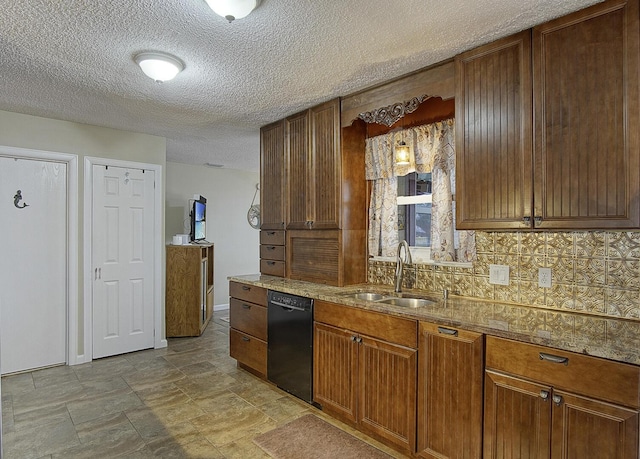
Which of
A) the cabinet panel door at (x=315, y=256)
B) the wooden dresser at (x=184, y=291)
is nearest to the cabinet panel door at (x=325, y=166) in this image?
the cabinet panel door at (x=315, y=256)

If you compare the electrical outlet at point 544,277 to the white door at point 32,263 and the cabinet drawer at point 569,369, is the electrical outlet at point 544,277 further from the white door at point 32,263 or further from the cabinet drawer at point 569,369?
the white door at point 32,263

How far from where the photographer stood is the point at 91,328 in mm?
3945

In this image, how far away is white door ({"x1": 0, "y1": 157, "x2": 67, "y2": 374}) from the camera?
357 cm

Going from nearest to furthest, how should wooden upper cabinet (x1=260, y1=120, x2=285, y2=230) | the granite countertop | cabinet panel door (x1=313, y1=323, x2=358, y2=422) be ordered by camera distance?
1. the granite countertop
2. cabinet panel door (x1=313, y1=323, x2=358, y2=422)
3. wooden upper cabinet (x1=260, y1=120, x2=285, y2=230)

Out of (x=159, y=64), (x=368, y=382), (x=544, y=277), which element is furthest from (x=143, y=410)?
(x=544, y=277)

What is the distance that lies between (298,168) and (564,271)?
2240mm

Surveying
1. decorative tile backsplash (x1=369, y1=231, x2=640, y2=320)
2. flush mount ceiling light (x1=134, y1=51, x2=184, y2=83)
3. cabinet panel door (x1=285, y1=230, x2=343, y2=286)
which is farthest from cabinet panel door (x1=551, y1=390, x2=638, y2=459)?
flush mount ceiling light (x1=134, y1=51, x2=184, y2=83)

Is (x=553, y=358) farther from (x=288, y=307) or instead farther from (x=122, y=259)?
(x=122, y=259)

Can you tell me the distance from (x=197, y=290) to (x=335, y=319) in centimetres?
277

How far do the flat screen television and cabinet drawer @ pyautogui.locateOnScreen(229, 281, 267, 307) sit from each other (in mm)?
1820

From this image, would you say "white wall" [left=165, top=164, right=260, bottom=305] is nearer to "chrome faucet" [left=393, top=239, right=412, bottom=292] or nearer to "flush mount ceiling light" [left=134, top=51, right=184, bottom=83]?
"flush mount ceiling light" [left=134, top=51, right=184, bottom=83]

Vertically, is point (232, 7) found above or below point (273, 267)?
above

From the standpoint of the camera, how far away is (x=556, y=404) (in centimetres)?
162

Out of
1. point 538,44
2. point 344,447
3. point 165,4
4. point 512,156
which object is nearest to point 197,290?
point 344,447
